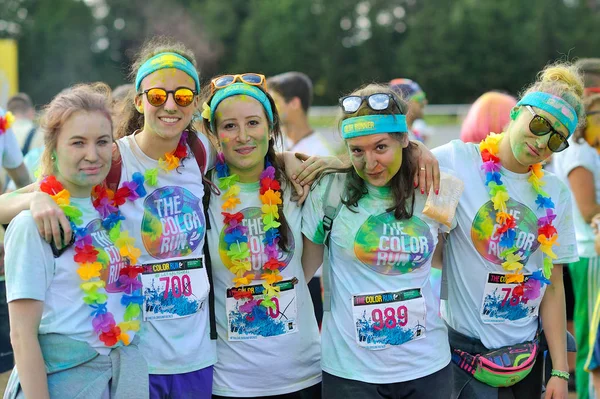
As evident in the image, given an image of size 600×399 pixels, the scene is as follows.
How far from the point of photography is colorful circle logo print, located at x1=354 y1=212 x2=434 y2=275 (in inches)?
113

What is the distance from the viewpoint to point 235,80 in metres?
3.11

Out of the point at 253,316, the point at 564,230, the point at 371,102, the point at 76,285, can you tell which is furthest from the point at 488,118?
the point at 76,285

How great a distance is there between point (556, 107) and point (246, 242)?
1416 millimetres

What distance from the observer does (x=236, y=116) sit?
3.02 meters

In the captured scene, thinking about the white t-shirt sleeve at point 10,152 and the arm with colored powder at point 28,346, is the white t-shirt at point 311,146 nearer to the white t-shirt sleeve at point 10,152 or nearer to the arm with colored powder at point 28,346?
the white t-shirt sleeve at point 10,152

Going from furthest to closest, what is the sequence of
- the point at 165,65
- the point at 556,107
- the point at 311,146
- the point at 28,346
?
the point at 311,146
the point at 556,107
the point at 165,65
the point at 28,346

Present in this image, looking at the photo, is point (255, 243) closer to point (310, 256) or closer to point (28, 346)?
point (310, 256)

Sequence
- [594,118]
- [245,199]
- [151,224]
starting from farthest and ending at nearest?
[594,118]
[245,199]
[151,224]

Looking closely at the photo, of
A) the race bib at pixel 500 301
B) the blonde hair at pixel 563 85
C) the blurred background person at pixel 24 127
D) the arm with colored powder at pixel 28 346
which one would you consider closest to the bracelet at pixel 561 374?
the race bib at pixel 500 301

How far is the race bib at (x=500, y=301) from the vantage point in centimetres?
313

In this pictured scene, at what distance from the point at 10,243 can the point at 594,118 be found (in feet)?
12.1

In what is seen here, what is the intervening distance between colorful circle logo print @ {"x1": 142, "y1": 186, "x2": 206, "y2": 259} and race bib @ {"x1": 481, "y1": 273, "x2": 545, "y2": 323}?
4.08 ft

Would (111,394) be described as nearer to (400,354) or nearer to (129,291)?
(129,291)

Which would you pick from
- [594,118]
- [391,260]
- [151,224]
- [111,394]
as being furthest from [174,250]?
[594,118]
